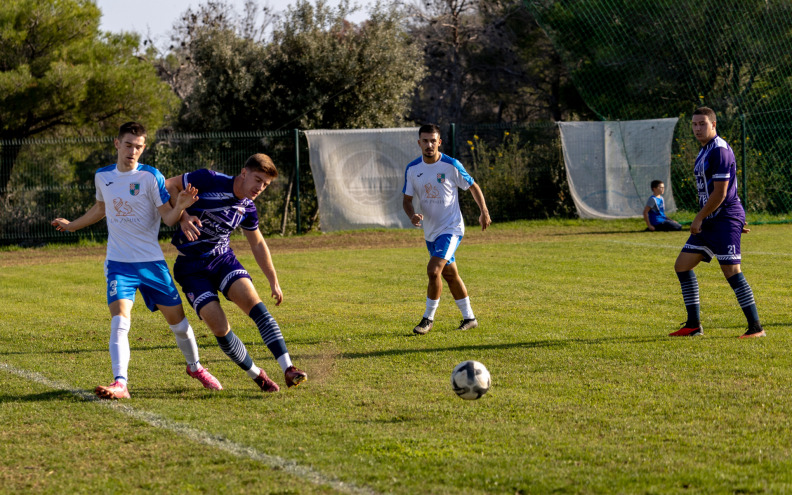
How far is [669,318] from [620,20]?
1617cm

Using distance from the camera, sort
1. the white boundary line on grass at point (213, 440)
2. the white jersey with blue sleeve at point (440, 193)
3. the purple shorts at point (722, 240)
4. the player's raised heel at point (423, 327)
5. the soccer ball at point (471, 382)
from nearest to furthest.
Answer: the white boundary line on grass at point (213, 440)
the soccer ball at point (471, 382)
the purple shorts at point (722, 240)
the player's raised heel at point (423, 327)
the white jersey with blue sleeve at point (440, 193)

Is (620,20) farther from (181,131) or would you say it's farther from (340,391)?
(340,391)

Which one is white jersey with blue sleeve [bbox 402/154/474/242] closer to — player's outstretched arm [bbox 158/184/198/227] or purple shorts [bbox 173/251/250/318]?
purple shorts [bbox 173/251/250/318]

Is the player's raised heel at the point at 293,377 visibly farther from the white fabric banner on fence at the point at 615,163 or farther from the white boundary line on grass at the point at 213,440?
the white fabric banner on fence at the point at 615,163

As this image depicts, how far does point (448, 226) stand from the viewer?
855 cm

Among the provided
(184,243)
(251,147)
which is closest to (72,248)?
(251,147)

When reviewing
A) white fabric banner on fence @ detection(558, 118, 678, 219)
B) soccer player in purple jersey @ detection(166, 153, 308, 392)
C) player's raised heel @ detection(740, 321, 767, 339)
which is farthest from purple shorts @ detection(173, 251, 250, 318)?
white fabric banner on fence @ detection(558, 118, 678, 219)

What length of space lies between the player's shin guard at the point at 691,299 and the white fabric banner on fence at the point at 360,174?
489 inches

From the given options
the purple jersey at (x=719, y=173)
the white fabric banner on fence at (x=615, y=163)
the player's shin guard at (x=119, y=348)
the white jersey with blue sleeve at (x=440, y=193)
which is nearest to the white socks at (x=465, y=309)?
the white jersey with blue sleeve at (x=440, y=193)

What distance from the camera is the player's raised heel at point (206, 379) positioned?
6.05m

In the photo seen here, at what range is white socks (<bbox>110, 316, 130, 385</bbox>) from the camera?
577 cm

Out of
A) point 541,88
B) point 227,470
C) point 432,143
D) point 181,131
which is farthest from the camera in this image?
point 541,88

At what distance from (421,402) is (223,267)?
1.67 metres

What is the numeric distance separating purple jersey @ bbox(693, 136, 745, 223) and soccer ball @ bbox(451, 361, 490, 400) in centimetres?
336
